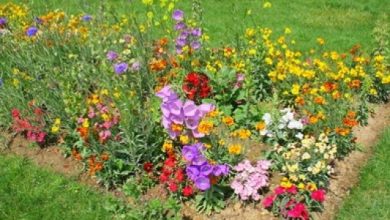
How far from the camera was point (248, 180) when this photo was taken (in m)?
5.04

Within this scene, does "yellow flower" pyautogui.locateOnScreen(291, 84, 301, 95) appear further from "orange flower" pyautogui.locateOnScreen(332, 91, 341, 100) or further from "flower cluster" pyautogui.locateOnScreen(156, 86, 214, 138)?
"flower cluster" pyautogui.locateOnScreen(156, 86, 214, 138)

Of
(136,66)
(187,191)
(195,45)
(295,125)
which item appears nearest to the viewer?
(187,191)

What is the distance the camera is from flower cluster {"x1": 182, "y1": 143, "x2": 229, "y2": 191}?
486cm

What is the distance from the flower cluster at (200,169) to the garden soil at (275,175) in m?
0.35

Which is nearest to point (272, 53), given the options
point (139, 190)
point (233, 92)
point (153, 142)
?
point (233, 92)

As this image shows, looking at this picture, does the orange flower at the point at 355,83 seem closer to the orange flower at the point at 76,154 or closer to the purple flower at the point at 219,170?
the purple flower at the point at 219,170

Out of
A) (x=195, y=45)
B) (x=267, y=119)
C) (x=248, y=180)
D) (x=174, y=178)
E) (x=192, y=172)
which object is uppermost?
(x=195, y=45)

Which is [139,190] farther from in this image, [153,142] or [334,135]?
[334,135]

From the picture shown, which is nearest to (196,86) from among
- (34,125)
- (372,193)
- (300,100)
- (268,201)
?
(300,100)

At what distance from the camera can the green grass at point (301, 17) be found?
8359 millimetres

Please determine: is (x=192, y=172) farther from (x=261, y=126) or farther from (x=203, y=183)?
(x=261, y=126)

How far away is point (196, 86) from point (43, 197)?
1896 millimetres

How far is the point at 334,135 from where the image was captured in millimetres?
5613

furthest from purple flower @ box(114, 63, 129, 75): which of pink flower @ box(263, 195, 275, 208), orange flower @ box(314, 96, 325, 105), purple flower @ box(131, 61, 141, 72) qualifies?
pink flower @ box(263, 195, 275, 208)
